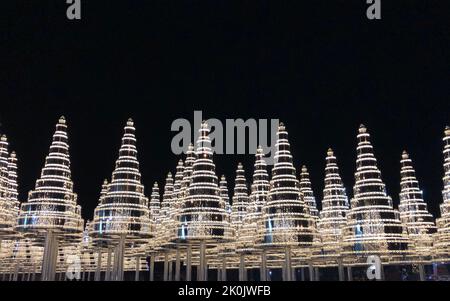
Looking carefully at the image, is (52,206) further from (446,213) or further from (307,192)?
(446,213)

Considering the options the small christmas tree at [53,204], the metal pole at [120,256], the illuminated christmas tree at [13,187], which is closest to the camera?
the small christmas tree at [53,204]

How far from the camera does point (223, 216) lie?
60.6m

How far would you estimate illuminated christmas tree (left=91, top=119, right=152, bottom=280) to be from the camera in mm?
59438

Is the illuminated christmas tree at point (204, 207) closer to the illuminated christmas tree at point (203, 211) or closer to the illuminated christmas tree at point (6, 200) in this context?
the illuminated christmas tree at point (203, 211)

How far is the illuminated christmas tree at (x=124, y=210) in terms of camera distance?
59.4 meters

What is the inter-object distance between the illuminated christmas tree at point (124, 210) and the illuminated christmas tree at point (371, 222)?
2560 centimetres

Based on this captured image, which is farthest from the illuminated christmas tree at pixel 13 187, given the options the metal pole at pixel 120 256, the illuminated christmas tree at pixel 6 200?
the metal pole at pixel 120 256

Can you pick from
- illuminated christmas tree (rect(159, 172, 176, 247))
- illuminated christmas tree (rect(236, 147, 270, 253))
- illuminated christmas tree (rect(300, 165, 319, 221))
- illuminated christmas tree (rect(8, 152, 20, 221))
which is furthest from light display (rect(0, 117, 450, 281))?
illuminated christmas tree (rect(300, 165, 319, 221))

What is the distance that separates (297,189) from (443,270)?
5885cm
